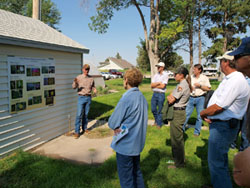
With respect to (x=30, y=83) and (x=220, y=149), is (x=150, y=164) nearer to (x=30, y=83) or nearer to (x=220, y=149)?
(x=220, y=149)

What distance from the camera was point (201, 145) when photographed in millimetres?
5047

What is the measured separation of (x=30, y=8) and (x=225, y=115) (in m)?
44.1

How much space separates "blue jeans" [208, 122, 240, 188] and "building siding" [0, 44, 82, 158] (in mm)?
4028

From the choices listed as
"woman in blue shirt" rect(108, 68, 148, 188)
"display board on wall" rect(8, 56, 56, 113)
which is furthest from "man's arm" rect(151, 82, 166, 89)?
"woman in blue shirt" rect(108, 68, 148, 188)

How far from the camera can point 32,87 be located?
4.88m

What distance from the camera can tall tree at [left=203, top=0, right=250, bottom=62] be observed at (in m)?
29.1

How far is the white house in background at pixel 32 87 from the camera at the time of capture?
14.0ft

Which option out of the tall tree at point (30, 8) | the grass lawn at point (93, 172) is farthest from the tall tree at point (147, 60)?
the grass lawn at point (93, 172)

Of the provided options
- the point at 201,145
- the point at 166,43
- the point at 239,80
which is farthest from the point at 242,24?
the point at 239,80

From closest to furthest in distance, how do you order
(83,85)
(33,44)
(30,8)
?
1. (33,44)
2. (83,85)
3. (30,8)

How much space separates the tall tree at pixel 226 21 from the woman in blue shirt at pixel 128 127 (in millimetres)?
30508

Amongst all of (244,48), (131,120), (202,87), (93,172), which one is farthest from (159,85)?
(244,48)

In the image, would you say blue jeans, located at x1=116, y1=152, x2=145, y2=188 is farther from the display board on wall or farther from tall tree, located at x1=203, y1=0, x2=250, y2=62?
tall tree, located at x1=203, y1=0, x2=250, y2=62

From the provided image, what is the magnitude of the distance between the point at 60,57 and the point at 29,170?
322 cm
